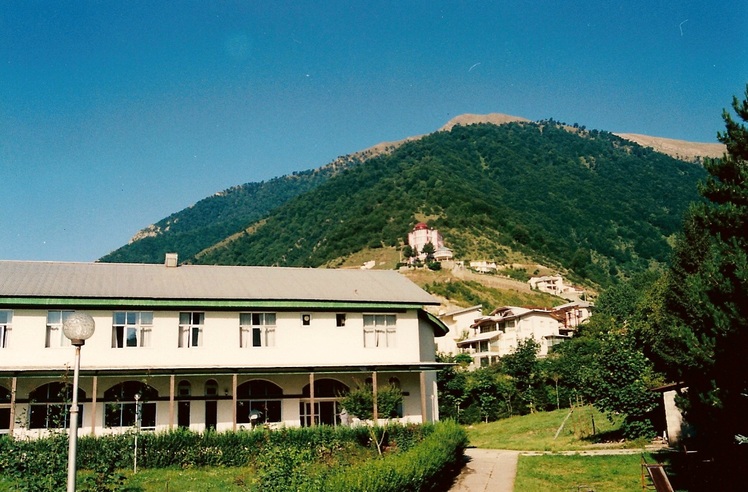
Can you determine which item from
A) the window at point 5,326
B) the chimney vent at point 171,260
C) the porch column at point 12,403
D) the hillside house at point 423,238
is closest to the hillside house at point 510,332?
the hillside house at point 423,238

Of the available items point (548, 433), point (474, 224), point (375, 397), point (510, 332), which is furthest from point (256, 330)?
point (474, 224)

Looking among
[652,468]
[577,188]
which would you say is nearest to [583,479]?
[652,468]

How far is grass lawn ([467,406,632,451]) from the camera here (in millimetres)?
27859

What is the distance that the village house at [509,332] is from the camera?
89.0 m

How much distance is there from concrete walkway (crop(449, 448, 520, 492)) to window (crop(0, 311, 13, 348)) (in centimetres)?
1705

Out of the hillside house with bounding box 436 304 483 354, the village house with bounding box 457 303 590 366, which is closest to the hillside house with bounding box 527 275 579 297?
the hillside house with bounding box 436 304 483 354

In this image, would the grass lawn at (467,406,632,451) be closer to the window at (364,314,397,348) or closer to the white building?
the white building

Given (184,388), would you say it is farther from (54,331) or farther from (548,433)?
(548,433)

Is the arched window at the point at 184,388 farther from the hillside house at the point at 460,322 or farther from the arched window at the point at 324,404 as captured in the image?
the hillside house at the point at 460,322

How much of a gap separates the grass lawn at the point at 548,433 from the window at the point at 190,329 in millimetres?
13649

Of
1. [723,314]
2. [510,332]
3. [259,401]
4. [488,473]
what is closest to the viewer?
[723,314]

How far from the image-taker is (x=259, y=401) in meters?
28.5

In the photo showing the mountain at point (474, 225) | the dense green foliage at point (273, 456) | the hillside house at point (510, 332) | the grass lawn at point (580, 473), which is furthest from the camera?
the mountain at point (474, 225)

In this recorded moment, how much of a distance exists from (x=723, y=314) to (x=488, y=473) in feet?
32.2
